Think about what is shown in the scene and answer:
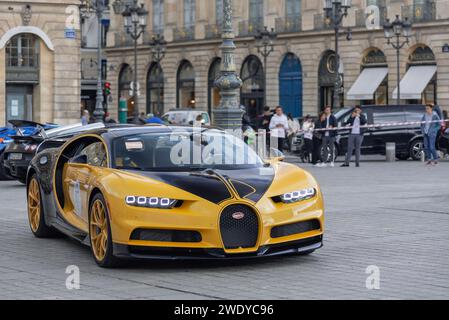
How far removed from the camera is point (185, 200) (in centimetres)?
1032

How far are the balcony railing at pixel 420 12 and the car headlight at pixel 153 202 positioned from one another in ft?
163

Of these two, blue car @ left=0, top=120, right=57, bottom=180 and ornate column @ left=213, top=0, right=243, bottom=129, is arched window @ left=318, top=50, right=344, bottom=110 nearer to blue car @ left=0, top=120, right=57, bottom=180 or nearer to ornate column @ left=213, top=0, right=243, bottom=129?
ornate column @ left=213, top=0, right=243, bottom=129

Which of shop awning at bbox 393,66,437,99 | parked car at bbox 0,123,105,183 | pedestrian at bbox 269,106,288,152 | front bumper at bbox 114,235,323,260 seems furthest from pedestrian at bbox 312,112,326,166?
shop awning at bbox 393,66,437,99

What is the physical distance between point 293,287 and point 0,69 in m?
34.3

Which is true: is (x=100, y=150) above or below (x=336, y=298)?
above

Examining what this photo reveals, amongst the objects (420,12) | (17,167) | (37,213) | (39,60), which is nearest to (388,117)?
(39,60)

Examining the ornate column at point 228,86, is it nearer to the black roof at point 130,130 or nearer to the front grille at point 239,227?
the black roof at point 130,130

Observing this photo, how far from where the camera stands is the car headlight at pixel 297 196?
1064cm

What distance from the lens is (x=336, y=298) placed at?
874 centimetres

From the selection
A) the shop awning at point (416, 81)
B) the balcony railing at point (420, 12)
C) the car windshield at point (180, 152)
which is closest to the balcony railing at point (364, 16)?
the balcony railing at point (420, 12)

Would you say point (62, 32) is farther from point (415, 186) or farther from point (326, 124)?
point (415, 186)

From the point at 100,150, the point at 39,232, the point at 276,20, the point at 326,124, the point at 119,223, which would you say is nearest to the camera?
the point at 119,223

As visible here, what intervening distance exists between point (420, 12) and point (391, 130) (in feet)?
78.4

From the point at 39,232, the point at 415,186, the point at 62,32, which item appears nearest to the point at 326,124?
the point at 415,186
